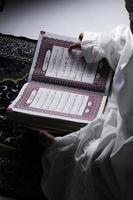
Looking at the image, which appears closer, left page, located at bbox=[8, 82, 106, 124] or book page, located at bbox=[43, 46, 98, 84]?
left page, located at bbox=[8, 82, 106, 124]

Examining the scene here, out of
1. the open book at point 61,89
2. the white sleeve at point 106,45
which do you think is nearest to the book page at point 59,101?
the open book at point 61,89

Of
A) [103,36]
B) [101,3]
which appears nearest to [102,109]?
[103,36]

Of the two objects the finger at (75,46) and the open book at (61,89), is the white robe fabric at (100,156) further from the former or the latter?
the finger at (75,46)

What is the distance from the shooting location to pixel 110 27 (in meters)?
1.40

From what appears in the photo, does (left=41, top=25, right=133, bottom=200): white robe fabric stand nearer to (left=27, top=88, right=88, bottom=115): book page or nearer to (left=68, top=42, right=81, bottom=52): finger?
(left=27, top=88, right=88, bottom=115): book page

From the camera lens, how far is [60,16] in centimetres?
146

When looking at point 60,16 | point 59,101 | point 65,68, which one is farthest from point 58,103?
point 60,16

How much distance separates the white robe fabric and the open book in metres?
0.05

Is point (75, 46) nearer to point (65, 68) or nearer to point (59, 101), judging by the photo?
point (65, 68)

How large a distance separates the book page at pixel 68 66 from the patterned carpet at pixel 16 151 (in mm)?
119

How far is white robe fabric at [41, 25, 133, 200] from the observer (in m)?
0.79

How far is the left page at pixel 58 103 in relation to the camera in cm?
95

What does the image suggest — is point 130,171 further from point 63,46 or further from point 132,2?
point 63,46

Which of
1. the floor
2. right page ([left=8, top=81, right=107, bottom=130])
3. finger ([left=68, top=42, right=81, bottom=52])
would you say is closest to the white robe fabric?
right page ([left=8, top=81, right=107, bottom=130])
